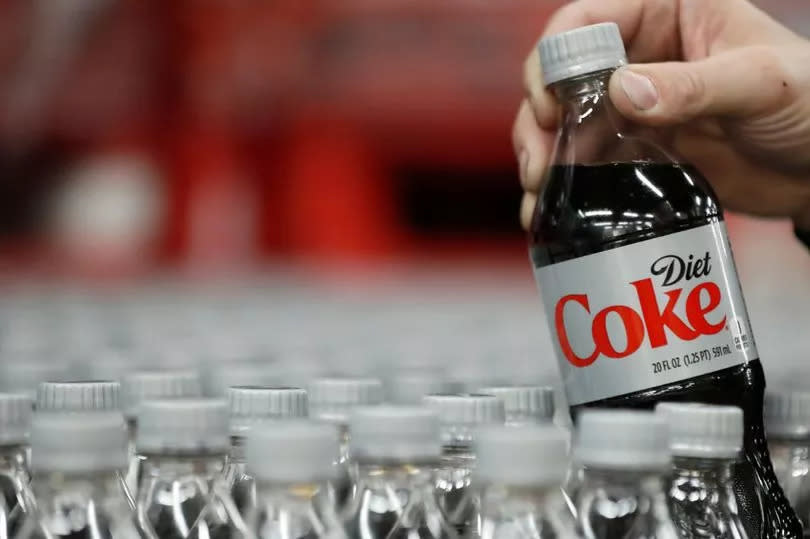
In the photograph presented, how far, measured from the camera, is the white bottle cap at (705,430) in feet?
3.24

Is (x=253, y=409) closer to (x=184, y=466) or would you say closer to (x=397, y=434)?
(x=184, y=466)

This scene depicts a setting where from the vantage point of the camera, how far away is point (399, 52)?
4.67 m

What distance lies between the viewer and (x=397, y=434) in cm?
94

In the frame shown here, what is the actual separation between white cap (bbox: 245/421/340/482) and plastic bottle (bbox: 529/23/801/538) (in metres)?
0.35

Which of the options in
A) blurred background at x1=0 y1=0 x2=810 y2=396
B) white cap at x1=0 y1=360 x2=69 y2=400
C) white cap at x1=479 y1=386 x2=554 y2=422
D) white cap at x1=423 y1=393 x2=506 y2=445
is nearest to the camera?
white cap at x1=423 y1=393 x2=506 y2=445

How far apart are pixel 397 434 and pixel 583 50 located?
1.55 feet

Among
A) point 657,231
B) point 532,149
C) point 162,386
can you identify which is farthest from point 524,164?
point 162,386

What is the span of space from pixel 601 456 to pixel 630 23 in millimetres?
794

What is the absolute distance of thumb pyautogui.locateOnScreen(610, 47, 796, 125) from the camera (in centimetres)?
128

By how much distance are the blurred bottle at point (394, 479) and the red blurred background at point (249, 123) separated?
3.73 metres

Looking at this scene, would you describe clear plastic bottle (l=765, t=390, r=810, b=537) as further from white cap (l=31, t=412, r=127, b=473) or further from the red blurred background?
the red blurred background

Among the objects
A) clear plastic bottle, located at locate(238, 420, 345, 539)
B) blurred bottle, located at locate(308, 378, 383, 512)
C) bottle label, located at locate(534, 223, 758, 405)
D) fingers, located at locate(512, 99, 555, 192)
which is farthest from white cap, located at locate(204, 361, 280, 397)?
clear plastic bottle, located at locate(238, 420, 345, 539)

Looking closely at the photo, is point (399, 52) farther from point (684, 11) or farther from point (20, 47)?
point (684, 11)

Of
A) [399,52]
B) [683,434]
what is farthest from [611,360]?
[399,52]
